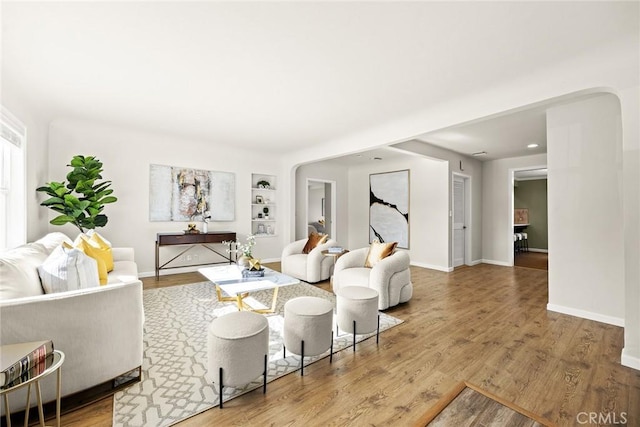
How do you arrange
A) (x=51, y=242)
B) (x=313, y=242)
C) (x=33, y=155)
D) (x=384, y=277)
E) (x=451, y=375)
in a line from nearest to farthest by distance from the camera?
(x=451, y=375) < (x=51, y=242) < (x=384, y=277) < (x=33, y=155) < (x=313, y=242)

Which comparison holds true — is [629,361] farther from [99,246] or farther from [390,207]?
[99,246]

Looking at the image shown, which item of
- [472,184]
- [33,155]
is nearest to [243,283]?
[33,155]

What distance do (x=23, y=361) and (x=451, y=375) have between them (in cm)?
245

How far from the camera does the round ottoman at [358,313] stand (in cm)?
241

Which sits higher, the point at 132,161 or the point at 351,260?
the point at 132,161

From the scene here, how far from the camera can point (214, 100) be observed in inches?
129

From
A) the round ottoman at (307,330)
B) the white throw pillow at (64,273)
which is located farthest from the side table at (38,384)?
the round ottoman at (307,330)

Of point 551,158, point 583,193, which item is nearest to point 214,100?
point 551,158

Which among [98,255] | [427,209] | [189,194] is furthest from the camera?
[427,209]

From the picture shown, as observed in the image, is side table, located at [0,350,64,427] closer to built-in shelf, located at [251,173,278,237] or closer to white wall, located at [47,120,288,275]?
white wall, located at [47,120,288,275]

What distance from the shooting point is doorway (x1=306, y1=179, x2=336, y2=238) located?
760 cm

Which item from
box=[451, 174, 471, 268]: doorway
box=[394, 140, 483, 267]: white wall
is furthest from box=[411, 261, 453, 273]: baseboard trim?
box=[451, 174, 471, 268]: doorway

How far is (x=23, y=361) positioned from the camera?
3.91 feet

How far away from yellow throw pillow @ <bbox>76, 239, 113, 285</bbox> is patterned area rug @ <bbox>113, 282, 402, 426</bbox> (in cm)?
61
